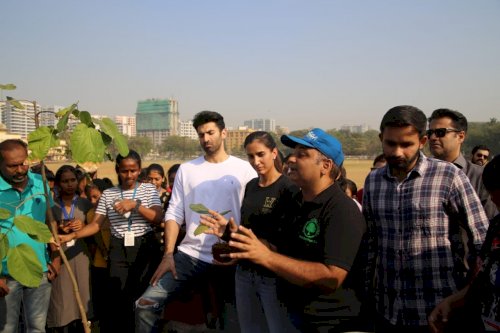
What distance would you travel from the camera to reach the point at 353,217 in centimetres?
225

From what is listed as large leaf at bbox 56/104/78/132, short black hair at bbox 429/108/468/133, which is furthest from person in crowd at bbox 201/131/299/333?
short black hair at bbox 429/108/468/133

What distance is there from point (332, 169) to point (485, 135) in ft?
275

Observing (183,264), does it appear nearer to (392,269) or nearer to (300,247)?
(300,247)

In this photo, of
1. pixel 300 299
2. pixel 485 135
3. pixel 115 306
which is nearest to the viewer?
pixel 300 299

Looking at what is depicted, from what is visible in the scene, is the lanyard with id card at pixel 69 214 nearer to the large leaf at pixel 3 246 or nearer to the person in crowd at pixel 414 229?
the large leaf at pixel 3 246

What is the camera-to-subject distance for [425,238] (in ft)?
7.20

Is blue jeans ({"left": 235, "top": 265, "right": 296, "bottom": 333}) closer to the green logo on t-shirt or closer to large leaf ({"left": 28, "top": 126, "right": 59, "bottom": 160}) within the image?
the green logo on t-shirt

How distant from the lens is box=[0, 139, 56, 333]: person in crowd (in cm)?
358

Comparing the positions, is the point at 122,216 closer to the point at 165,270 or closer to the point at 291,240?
the point at 165,270

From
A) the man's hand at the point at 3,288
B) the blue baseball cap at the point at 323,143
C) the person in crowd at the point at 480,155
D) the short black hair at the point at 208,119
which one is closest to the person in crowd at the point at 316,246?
the blue baseball cap at the point at 323,143

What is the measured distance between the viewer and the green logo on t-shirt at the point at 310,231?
7.49 ft

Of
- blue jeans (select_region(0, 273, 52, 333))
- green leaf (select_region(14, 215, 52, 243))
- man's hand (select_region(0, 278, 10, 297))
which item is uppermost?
green leaf (select_region(14, 215, 52, 243))

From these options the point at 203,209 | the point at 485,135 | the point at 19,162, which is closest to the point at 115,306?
the point at 19,162

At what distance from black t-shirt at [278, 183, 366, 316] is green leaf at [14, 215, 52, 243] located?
136 cm
